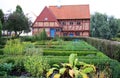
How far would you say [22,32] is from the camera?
45.8 meters

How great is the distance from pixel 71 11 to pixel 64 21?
2.40 meters

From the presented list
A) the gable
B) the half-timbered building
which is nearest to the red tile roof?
the half-timbered building

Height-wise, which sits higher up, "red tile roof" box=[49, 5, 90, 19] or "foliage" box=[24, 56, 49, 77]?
"red tile roof" box=[49, 5, 90, 19]

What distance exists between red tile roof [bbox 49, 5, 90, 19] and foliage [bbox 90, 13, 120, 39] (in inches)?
160

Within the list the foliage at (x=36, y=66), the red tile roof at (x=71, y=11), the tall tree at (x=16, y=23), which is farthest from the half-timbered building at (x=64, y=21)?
the foliage at (x=36, y=66)

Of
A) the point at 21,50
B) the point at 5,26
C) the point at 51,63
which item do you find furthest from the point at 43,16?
the point at 51,63

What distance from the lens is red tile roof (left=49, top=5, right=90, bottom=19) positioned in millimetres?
46531

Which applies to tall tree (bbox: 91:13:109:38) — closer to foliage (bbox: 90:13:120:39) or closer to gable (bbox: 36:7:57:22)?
foliage (bbox: 90:13:120:39)

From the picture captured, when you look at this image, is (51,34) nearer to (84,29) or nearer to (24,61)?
(84,29)

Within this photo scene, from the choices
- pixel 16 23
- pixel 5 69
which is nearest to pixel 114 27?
pixel 16 23

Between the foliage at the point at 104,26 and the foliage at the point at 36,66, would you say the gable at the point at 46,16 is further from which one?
the foliage at the point at 36,66

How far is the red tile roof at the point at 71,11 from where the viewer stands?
1832 inches

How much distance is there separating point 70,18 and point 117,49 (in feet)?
110

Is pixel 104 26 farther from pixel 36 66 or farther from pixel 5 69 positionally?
pixel 5 69
